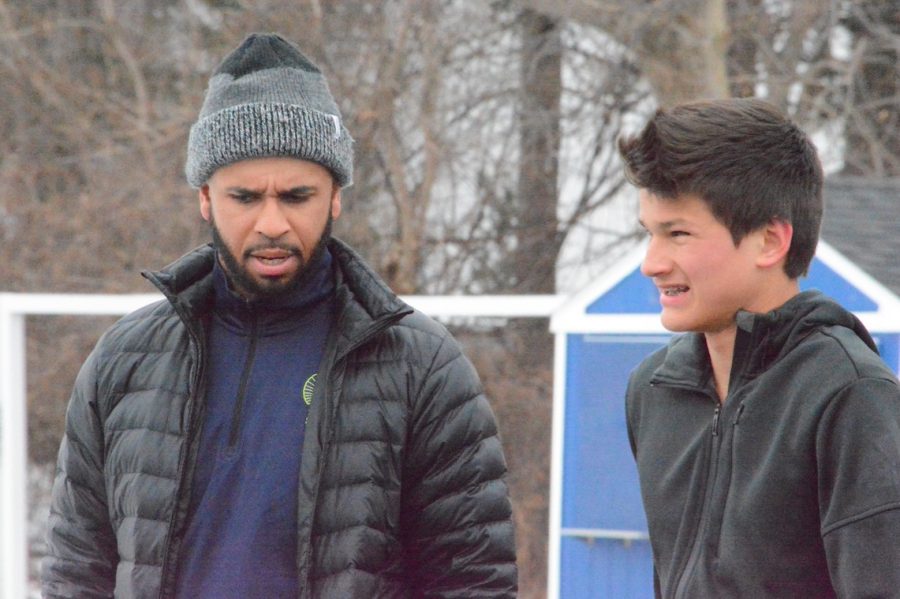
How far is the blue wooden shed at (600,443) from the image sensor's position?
368 cm

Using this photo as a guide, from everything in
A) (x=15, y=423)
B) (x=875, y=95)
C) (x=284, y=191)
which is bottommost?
(x=15, y=423)

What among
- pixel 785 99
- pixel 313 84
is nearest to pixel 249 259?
pixel 313 84

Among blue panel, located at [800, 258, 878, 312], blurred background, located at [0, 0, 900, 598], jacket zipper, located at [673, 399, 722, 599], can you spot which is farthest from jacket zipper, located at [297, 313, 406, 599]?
blurred background, located at [0, 0, 900, 598]

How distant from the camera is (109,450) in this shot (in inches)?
91.7

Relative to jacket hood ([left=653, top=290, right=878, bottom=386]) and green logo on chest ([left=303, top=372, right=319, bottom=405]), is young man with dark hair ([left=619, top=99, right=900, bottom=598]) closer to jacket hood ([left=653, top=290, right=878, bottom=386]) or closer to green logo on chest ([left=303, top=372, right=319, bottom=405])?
jacket hood ([left=653, top=290, right=878, bottom=386])

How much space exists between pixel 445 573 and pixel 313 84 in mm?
977

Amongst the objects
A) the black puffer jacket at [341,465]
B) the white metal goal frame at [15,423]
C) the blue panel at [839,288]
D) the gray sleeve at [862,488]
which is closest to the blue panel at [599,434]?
the blue panel at [839,288]

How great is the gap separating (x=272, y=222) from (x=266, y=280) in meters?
0.11

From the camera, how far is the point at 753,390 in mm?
1913

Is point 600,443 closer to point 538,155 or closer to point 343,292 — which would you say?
point 343,292

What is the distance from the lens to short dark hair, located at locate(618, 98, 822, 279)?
6.41 feet

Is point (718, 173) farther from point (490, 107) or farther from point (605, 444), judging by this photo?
point (490, 107)

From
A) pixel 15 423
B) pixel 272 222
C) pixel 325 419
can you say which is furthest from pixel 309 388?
pixel 15 423

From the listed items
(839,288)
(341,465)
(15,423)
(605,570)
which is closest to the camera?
(341,465)
